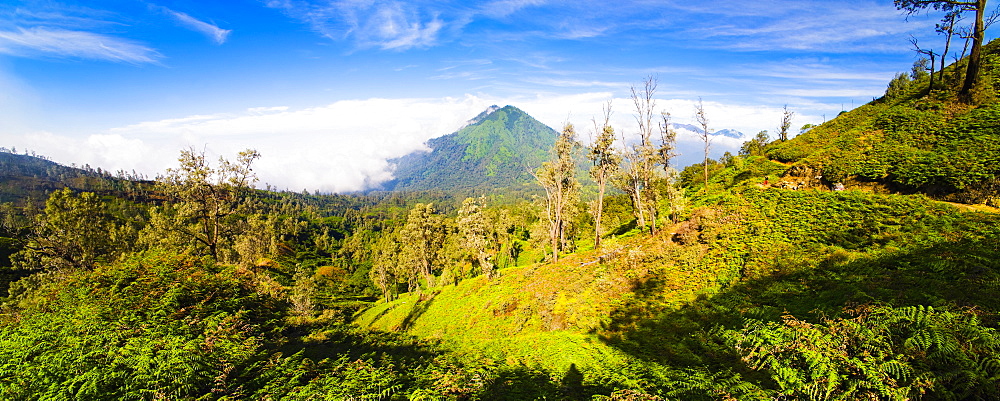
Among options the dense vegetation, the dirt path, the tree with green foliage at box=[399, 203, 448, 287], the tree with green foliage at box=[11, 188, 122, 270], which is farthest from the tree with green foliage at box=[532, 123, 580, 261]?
the tree with green foliage at box=[11, 188, 122, 270]

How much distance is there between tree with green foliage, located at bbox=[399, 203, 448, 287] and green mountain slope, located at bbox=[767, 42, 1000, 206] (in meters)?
41.3

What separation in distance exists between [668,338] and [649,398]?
7425mm

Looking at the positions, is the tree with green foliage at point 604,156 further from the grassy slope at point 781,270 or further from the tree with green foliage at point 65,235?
the tree with green foliage at point 65,235

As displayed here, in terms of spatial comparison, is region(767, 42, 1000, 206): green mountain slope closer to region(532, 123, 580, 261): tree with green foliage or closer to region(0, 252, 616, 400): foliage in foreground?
region(532, 123, 580, 261): tree with green foliage

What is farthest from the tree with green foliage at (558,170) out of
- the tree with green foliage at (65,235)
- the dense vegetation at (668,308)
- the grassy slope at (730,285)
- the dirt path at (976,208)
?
the tree with green foliage at (65,235)

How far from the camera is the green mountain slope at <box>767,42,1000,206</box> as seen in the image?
1542cm

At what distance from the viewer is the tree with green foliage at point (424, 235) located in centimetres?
5169

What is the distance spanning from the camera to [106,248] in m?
36.6

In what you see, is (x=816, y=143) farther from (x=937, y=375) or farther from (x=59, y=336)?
(x=59, y=336)

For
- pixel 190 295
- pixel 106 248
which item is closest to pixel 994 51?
pixel 190 295

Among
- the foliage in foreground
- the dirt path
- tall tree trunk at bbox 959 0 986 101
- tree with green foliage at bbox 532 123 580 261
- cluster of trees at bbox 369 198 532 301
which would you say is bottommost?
cluster of trees at bbox 369 198 532 301

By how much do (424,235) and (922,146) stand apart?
4989 centimetres

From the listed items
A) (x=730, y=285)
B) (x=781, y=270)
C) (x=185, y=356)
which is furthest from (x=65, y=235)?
(x=781, y=270)

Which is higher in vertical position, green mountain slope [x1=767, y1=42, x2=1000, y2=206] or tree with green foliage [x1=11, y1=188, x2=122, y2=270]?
green mountain slope [x1=767, y1=42, x2=1000, y2=206]
